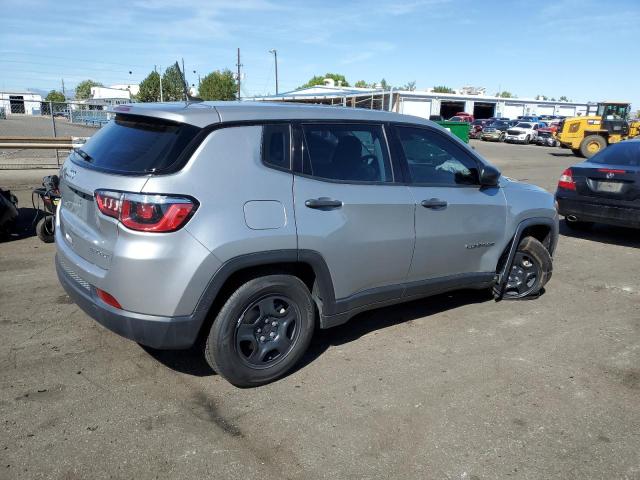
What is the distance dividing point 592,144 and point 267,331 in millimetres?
27808

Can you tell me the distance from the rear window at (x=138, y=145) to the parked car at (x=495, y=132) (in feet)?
137

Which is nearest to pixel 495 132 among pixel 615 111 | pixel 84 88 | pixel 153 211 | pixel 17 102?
pixel 615 111

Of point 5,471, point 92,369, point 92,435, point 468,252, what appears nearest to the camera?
point 5,471

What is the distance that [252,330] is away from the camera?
345 centimetres

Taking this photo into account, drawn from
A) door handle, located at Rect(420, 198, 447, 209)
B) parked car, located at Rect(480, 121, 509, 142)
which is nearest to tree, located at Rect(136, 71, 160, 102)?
parked car, located at Rect(480, 121, 509, 142)

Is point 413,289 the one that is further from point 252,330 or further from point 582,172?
point 582,172

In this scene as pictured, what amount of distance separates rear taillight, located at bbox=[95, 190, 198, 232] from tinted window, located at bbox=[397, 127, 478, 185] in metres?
1.89

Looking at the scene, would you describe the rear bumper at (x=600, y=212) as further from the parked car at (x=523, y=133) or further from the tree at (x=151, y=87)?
the tree at (x=151, y=87)

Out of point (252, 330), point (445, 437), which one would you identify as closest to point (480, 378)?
point (445, 437)

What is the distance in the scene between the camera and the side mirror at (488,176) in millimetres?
4457

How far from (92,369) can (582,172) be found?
722cm

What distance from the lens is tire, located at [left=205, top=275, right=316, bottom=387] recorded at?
3.30 m

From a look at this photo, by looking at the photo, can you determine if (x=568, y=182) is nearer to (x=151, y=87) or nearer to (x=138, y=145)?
(x=138, y=145)

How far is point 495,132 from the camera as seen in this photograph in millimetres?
41938
